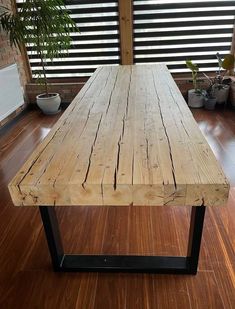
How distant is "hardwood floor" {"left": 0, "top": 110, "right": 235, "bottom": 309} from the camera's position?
1261 mm

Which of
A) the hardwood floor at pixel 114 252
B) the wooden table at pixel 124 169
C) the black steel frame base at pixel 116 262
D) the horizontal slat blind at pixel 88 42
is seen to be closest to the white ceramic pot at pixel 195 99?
the horizontal slat blind at pixel 88 42

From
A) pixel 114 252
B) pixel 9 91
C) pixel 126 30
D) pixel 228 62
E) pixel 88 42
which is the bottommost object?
pixel 114 252

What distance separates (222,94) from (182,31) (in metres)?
1.03

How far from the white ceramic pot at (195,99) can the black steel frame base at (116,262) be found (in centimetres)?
271

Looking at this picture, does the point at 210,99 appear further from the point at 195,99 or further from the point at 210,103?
the point at 195,99

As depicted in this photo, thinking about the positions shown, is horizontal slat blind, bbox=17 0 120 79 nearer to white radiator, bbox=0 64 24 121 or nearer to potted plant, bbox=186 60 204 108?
white radiator, bbox=0 64 24 121

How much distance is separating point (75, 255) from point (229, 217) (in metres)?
Result: 1.02

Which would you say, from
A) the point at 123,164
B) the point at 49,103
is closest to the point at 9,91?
the point at 49,103

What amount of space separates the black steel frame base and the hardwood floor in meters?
0.03

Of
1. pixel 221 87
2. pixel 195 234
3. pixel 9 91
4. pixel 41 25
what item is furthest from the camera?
pixel 221 87

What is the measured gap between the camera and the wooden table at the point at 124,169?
0.94 meters

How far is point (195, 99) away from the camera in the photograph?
12.1ft

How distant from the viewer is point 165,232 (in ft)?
5.38

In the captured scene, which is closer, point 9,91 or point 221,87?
point 9,91
